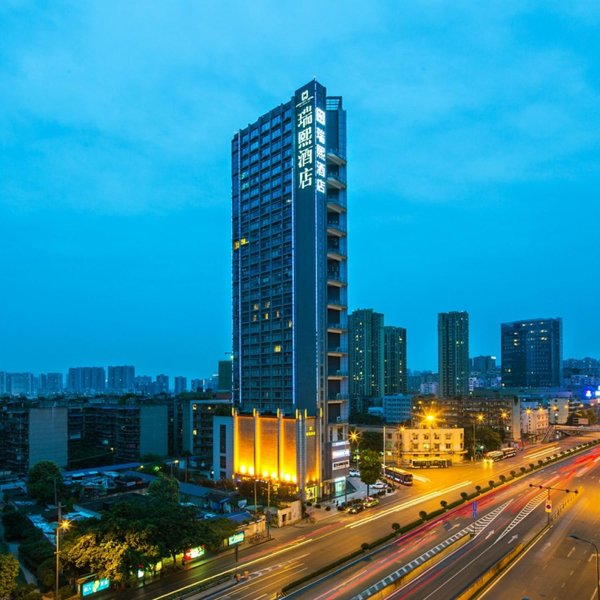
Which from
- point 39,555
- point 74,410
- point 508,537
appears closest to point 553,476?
point 508,537

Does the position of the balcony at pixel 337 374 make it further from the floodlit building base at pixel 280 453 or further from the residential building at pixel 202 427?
the residential building at pixel 202 427

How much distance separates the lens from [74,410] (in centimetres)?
12100

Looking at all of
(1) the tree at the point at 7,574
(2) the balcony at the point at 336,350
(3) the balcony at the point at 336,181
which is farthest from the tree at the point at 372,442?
(1) the tree at the point at 7,574

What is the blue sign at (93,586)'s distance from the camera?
128ft

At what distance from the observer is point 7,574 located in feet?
117

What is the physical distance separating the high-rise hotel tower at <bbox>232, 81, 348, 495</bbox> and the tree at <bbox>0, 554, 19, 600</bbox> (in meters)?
40.6

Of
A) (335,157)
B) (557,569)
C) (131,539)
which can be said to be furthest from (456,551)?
(335,157)

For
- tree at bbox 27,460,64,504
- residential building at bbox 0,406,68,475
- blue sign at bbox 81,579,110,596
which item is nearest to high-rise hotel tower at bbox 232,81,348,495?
tree at bbox 27,460,64,504

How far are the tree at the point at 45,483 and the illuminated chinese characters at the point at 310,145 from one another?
56.3 metres

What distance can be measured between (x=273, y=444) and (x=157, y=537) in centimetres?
3541

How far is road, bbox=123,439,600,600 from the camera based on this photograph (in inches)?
1624

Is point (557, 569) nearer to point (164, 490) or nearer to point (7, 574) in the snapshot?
point (164, 490)

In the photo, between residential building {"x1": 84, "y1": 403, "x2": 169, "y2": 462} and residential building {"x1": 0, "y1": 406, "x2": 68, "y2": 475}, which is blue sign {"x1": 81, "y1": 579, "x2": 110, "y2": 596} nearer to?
residential building {"x1": 0, "y1": 406, "x2": 68, "y2": 475}

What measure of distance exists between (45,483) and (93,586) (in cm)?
3899
